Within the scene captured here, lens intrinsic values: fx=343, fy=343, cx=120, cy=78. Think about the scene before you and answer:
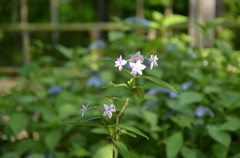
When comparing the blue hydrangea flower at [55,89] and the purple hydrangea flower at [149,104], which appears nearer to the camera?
the purple hydrangea flower at [149,104]

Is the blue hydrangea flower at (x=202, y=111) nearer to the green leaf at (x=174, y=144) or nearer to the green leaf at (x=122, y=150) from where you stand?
the green leaf at (x=174, y=144)

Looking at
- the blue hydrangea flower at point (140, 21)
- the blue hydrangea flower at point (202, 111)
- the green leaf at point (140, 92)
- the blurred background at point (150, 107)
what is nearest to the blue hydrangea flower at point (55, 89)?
the blurred background at point (150, 107)

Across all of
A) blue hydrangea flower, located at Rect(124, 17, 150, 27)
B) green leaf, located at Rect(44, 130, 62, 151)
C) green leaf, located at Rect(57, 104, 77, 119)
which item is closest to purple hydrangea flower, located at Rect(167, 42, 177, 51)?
blue hydrangea flower, located at Rect(124, 17, 150, 27)

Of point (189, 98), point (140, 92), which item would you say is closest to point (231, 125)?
point (189, 98)

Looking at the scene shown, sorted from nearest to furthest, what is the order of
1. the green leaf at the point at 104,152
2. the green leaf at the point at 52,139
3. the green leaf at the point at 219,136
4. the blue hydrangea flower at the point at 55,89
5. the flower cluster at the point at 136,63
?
the flower cluster at the point at 136,63 < the green leaf at the point at 219,136 < the green leaf at the point at 104,152 < the green leaf at the point at 52,139 < the blue hydrangea flower at the point at 55,89

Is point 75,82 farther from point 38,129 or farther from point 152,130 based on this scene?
point 152,130
